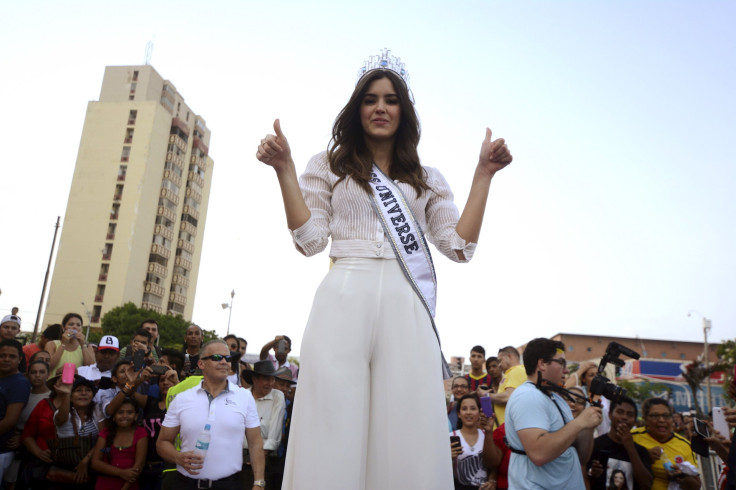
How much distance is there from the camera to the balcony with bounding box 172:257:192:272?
72.9 m

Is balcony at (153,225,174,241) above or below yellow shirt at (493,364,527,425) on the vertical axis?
above

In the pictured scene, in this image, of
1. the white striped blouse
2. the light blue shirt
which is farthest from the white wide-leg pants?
the light blue shirt

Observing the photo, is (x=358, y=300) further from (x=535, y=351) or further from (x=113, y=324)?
(x=113, y=324)

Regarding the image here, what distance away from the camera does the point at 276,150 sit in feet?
7.90

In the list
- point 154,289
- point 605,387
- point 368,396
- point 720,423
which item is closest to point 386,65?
point 368,396

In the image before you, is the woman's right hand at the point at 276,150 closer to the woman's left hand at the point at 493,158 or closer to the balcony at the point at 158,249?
the woman's left hand at the point at 493,158

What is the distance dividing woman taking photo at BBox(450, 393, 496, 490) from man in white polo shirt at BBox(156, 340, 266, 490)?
7.71 ft

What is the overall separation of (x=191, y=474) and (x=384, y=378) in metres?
4.14

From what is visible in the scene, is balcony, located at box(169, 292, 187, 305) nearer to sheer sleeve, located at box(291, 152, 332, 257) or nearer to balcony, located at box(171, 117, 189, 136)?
balcony, located at box(171, 117, 189, 136)

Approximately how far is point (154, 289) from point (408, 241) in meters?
69.8

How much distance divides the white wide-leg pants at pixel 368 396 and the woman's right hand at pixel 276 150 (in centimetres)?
53

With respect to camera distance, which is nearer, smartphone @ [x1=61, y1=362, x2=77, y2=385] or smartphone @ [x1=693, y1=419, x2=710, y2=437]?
smartphone @ [x1=693, y1=419, x2=710, y2=437]

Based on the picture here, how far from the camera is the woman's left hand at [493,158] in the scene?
2.55 metres

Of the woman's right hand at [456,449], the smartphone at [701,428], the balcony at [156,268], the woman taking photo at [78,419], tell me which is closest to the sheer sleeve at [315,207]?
the woman's right hand at [456,449]
